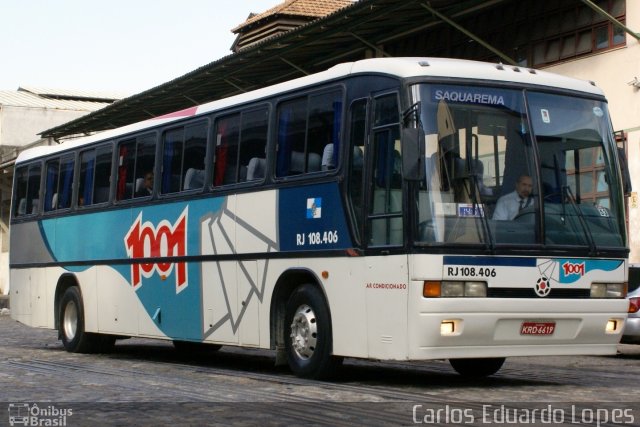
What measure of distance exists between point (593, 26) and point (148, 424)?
18280 millimetres

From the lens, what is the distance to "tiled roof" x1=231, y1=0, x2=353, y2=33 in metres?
43.5

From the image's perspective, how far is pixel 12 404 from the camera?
10547mm

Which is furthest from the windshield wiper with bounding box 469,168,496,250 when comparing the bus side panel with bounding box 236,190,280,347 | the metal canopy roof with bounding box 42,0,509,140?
the metal canopy roof with bounding box 42,0,509,140

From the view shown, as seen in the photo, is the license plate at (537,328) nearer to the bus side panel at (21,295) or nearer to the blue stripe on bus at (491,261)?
the blue stripe on bus at (491,261)

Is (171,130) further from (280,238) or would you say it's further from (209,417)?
(209,417)

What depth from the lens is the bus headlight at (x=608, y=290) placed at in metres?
12.2

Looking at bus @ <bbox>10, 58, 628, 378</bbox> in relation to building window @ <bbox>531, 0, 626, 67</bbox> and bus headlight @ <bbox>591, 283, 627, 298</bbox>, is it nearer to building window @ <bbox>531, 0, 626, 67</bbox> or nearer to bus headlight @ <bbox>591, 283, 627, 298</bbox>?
bus headlight @ <bbox>591, 283, 627, 298</bbox>

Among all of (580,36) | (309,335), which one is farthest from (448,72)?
(580,36)

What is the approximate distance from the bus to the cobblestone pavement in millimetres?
489

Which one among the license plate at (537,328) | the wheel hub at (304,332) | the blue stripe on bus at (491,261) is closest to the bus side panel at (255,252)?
the wheel hub at (304,332)

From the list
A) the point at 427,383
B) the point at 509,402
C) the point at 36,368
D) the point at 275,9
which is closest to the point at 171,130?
the point at 36,368

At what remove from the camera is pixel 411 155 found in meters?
11.2

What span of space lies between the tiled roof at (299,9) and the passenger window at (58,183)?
942 inches

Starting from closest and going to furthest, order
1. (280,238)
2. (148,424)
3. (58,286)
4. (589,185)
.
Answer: (148,424)
(589,185)
(280,238)
(58,286)
